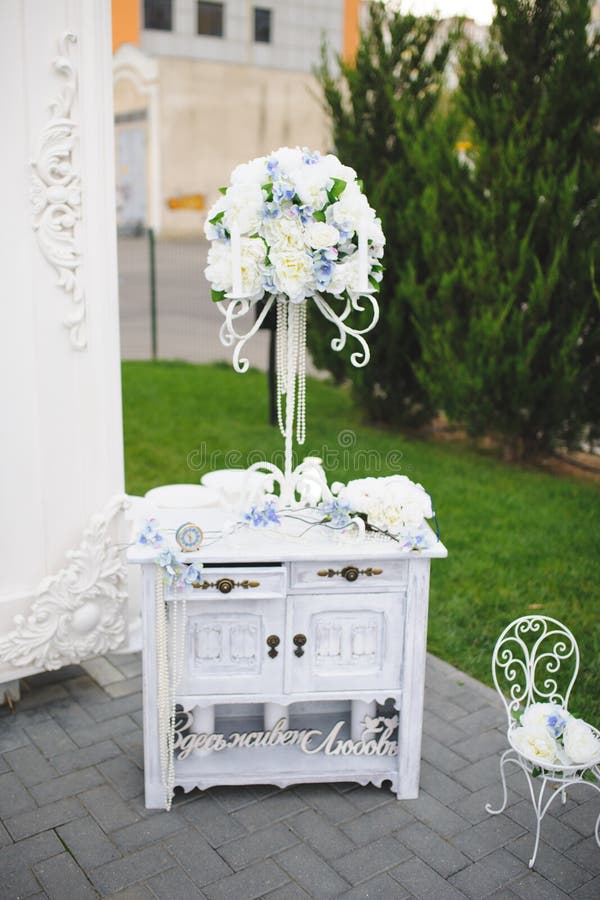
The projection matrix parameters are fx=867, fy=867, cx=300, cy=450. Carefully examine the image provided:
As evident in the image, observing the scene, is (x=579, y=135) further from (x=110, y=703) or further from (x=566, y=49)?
(x=110, y=703)

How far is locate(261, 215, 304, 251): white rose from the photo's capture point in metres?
3.10

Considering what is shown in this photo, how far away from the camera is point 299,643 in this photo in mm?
3314

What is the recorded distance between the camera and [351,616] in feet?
11.0

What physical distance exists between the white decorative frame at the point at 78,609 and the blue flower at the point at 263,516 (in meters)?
1.11

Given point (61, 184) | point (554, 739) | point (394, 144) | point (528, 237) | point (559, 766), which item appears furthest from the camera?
point (394, 144)

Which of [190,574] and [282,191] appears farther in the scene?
[190,574]

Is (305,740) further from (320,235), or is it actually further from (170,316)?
(170,316)

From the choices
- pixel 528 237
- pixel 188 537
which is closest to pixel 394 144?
pixel 528 237

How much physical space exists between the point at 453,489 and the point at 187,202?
24.5 m

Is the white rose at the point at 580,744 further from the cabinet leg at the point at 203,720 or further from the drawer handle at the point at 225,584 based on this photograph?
the cabinet leg at the point at 203,720

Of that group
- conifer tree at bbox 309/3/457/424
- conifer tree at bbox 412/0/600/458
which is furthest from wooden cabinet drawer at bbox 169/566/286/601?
conifer tree at bbox 309/3/457/424

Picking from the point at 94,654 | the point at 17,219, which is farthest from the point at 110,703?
the point at 17,219

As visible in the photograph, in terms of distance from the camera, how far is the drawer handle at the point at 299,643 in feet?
10.8

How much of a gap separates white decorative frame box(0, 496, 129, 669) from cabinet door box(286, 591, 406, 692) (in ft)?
3.97
